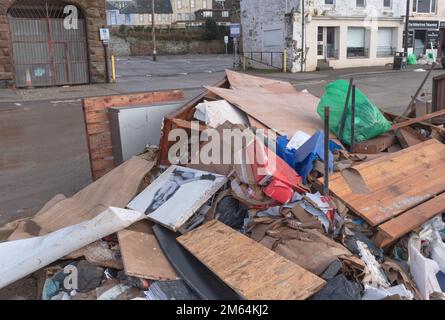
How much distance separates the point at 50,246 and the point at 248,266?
153 cm

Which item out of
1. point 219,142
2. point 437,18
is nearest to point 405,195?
point 219,142

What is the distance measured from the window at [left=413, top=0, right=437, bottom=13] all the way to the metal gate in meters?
22.1

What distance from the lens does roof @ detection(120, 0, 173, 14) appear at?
80.9 meters

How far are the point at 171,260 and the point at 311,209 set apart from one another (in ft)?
3.97

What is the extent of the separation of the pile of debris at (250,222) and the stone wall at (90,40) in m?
15.4

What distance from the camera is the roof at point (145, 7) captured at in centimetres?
8088

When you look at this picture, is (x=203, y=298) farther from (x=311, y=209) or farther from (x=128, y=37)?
(x=128, y=37)

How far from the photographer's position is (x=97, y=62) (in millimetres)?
20484

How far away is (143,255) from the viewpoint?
357 centimetres

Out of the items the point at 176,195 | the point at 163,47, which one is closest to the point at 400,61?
the point at 176,195

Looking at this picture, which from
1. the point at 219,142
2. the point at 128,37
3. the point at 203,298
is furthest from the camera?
the point at 128,37

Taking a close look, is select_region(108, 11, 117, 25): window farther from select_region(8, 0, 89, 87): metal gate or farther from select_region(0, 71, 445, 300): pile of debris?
select_region(0, 71, 445, 300): pile of debris

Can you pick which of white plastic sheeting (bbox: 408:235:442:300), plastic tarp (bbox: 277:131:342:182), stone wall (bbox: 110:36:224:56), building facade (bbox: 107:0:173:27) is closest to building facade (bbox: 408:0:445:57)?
stone wall (bbox: 110:36:224:56)

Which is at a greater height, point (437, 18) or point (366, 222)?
point (437, 18)
